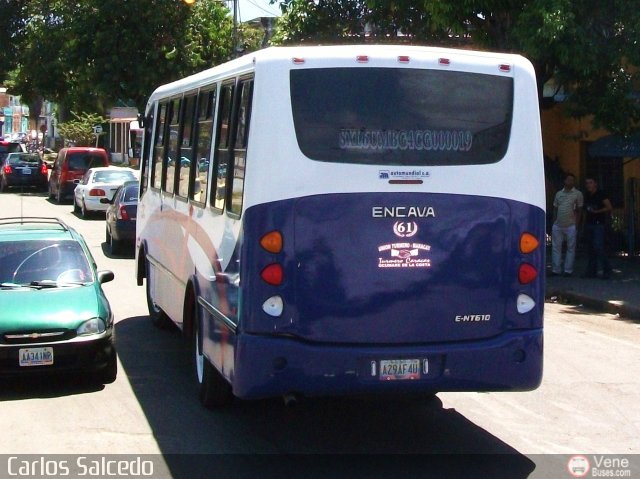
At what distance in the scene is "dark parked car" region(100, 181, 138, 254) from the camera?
21062mm

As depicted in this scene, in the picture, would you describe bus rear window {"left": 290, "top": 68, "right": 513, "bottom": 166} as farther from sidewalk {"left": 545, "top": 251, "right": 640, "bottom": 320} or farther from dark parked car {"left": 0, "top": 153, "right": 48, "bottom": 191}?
dark parked car {"left": 0, "top": 153, "right": 48, "bottom": 191}

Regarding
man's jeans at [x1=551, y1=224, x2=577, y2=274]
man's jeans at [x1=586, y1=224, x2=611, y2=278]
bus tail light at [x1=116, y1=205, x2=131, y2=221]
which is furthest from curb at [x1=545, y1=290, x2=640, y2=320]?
bus tail light at [x1=116, y1=205, x2=131, y2=221]

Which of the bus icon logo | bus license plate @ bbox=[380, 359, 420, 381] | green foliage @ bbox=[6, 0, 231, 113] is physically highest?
green foliage @ bbox=[6, 0, 231, 113]

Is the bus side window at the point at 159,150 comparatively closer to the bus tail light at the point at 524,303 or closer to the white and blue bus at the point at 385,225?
the white and blue bus at the point at 385,225

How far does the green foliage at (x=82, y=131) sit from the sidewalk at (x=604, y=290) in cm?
4509

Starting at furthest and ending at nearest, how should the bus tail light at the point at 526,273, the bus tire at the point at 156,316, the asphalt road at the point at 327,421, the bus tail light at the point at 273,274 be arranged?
the bus tire at the point at 156,316 → the asphalt road at the point at 327,421 → the bus tail light at the point at 526,273 → the bus tail light at the point at 273,274

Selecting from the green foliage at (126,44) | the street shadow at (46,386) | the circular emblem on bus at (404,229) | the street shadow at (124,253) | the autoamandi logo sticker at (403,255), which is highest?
the green foliage at (126,44)

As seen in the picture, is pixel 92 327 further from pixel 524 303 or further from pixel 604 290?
pixel 604 290

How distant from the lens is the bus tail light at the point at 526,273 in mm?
7316

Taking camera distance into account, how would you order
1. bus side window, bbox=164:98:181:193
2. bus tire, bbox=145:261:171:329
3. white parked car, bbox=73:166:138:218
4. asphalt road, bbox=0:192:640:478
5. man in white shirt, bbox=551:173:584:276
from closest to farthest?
asphalt road, bbox=0:192:640:478 → bus side window, bbox=164:98:181:193 → bus tire, bbox=145:261:171:329 → man in white shirt, bbox=551:173:584:276 → white parked car, bbox=73:166:138:218

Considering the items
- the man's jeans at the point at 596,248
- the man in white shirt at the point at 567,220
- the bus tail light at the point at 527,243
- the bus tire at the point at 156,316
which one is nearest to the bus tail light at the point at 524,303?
the bus tail light at the point at 527,243

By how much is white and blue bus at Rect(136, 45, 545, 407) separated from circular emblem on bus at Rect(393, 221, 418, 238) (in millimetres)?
10

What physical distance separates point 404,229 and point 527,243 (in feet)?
3.08

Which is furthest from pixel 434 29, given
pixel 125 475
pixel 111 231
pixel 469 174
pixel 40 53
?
pixel 40 53
